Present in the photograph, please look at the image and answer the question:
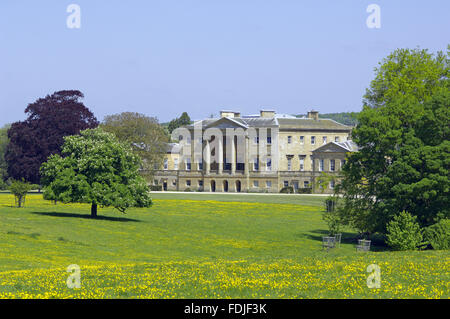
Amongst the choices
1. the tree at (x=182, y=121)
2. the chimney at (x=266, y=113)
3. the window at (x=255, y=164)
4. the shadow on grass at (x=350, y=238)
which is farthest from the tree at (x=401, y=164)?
the tree at (x=182, y=121)

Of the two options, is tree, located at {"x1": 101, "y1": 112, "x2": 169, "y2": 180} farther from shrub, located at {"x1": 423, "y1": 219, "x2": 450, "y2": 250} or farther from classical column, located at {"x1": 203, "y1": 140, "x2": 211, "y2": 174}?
shrub, located at {"x1": 423, "y1": 219, "x2": 450, "y2": 250}

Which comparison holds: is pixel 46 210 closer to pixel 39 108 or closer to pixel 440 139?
pixel 440 139

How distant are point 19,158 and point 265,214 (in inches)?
1759

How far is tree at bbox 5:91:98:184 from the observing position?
9606 centimetres

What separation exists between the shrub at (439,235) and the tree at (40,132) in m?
61.9

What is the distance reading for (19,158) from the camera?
97188 millimetres

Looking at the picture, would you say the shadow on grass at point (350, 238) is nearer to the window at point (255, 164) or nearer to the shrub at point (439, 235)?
the shrub at point (439, 235)

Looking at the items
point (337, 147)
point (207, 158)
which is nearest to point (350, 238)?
point (337, 147)

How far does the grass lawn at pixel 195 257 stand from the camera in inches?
784

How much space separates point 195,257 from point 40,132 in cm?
6593

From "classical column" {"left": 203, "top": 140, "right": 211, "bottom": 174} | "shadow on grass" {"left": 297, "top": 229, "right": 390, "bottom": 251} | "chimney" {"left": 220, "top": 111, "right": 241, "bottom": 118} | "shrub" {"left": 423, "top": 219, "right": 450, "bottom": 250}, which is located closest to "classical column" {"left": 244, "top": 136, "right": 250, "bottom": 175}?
"classical column" {"left": 203, "top": 140, "right": 211, "bottom": 174}

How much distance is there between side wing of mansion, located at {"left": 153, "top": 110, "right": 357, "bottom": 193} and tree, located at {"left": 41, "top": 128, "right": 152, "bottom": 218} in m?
71.7
